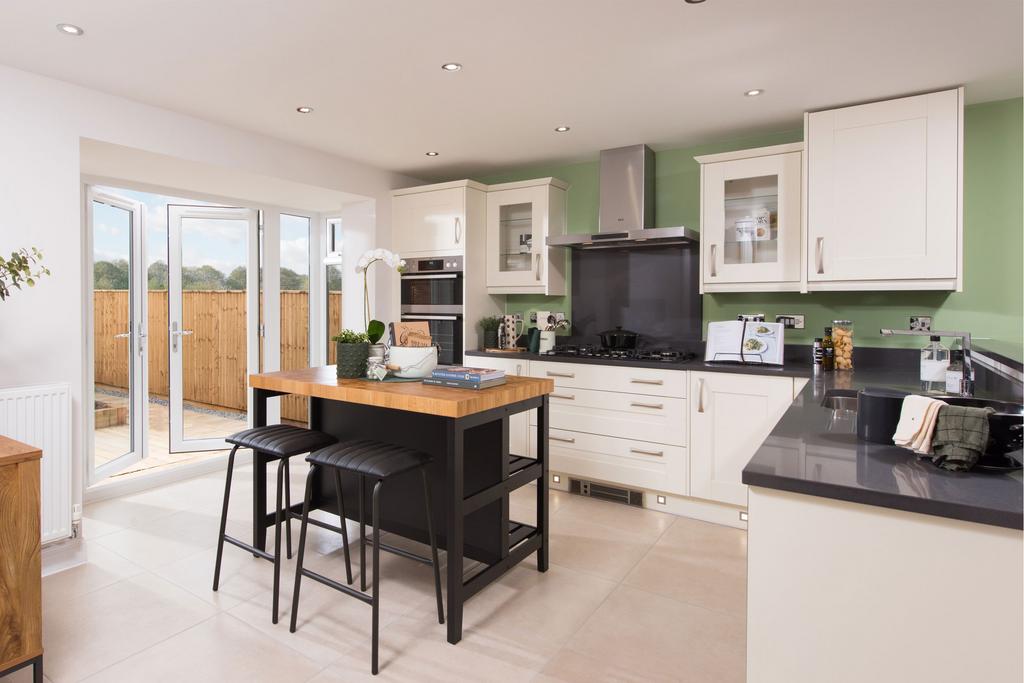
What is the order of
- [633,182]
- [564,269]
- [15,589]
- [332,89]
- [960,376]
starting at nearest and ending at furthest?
[15,589]
[960,376]
[332,89]
[633,182]
[564,269]

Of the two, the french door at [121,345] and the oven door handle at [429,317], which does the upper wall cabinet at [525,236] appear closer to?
the oven door handle at [429,317]

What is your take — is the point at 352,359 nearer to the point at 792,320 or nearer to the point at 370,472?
the point at 370,472

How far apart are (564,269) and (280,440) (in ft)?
8.78

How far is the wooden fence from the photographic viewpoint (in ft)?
14.0

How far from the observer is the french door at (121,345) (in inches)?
164

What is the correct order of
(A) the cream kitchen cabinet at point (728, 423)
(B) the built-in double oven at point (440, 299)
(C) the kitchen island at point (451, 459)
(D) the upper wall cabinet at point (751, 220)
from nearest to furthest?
(C) the kitchen island at point (451, 459), (A) the cream kitchen cabinet at point (728, 423), (D) the upper wall cabinet at point (751, 220), (B) the built-in double oven at point (440, 299)

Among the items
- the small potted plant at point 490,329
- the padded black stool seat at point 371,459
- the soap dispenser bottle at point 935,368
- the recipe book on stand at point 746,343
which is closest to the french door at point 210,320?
the small potted plant at point 490,329

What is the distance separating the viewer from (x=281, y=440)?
8.25 feet

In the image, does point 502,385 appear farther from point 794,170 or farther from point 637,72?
point 794,170

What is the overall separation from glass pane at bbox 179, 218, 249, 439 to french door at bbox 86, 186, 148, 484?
1.15 feet

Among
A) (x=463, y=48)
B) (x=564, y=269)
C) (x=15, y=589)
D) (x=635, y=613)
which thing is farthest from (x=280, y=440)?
(x=564, y=269)

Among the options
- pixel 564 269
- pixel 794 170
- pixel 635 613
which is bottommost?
pixel 635 613

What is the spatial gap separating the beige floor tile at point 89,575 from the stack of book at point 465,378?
1.77 meters

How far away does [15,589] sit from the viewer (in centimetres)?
185
